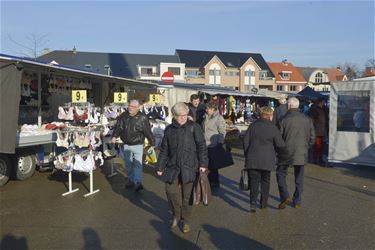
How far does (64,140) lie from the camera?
25.8 ft

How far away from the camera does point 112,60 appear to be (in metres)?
64.4

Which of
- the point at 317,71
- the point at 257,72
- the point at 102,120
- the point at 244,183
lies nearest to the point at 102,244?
the point at 244,183

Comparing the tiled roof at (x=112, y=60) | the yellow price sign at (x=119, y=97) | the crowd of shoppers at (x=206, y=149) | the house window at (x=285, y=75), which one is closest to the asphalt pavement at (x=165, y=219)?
the crowd of shoppers at (x=206, y=149)

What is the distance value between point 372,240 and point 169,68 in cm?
6212

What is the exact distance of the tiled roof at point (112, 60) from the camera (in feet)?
195

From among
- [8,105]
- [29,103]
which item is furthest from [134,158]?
[29,103]

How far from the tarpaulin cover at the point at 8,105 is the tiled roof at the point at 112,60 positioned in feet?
168

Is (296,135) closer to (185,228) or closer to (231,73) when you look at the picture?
(185,228)

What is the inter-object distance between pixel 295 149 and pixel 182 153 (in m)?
2.11

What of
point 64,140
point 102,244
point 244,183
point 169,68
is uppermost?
point 169,68

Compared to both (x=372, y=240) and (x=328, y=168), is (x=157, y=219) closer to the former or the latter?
(x=372, y=240)

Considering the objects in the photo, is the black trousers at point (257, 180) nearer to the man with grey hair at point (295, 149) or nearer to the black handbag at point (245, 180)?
the black handbag at point (245, 180)

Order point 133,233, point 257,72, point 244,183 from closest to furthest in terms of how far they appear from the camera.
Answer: point 133,233 < point 244,183 < point 257,72

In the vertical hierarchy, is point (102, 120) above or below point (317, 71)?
below
